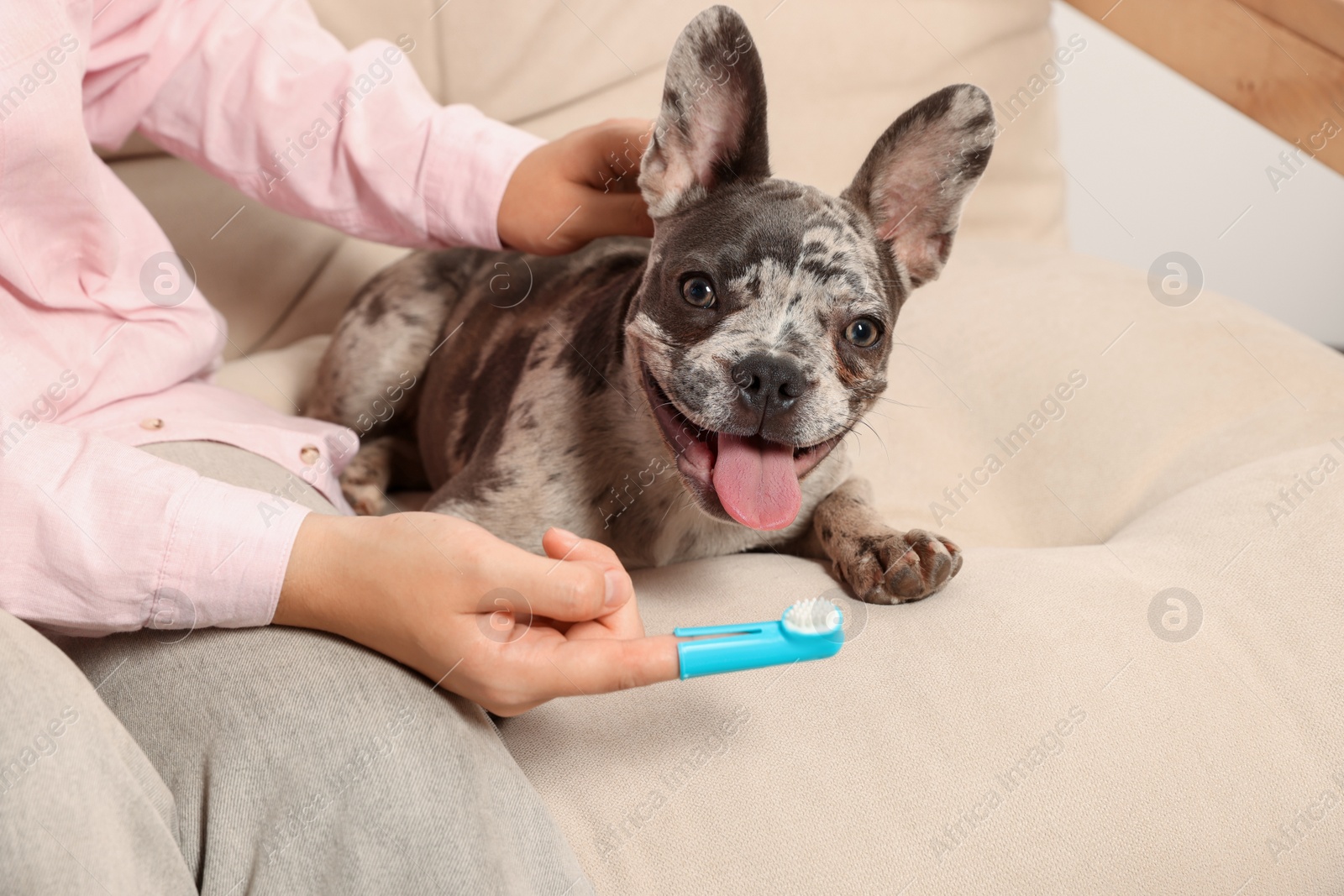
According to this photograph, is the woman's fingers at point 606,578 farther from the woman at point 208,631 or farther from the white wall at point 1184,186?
the white wall at point 1184,186

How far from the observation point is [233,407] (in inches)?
82.5

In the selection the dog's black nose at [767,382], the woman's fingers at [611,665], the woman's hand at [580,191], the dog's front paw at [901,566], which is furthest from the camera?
the woman's hand at [580,191]

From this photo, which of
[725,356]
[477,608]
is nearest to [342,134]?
[725,356]

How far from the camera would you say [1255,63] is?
2.38 meters

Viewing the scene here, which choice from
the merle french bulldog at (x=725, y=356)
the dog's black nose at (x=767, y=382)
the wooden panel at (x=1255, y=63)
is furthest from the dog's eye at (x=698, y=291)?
the wooden panel at (x=1255, y=63)

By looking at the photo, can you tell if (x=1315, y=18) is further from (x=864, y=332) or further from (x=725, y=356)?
(x=725, y=356)

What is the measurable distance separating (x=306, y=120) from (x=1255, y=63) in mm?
2081

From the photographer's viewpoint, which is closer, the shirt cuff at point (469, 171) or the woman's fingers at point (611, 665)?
the woman's fingers at point (611, 665)

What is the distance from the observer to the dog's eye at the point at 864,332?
189 cm

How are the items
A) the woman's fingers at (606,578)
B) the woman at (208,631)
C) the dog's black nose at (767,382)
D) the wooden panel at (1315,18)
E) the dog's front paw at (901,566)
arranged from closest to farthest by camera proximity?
the woman at (208,631) → the woman's fingers at (606,578) → the dog's black nose at (767,382) → the dog's front paw at (901,566) → the wooden panel at (1315,18)

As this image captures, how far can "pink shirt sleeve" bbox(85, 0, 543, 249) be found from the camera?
224cm

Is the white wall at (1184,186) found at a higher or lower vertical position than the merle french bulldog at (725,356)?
higher

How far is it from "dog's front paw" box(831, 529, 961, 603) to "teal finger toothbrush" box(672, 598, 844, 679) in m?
0.51

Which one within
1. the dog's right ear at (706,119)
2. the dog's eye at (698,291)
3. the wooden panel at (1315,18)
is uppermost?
the wooden panel at (1315,18)
